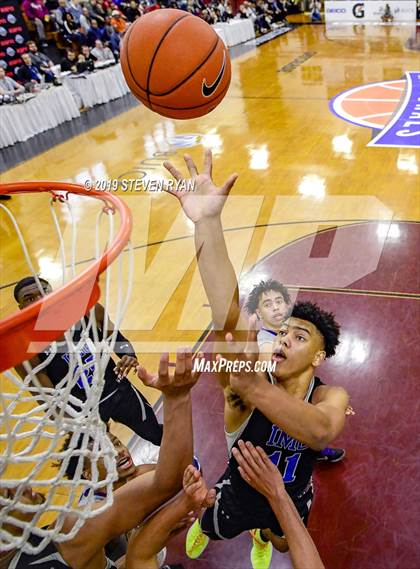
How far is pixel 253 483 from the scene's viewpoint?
201 centimetres

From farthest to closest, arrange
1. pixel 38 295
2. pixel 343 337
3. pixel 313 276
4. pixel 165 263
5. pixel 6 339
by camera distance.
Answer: pixel 165 263, pixel 313 276, pixel 343 337, pixel 38 295, pixel 6 339

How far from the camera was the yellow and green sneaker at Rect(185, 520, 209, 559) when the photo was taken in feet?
9.57

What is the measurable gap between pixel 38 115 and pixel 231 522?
11035mm

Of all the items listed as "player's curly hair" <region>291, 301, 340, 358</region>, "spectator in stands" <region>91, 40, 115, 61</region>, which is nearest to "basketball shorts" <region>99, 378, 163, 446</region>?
"player's curly hair" <region>291, 301, 340, 358</region>

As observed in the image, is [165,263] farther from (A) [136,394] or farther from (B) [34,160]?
(B) [34,160]

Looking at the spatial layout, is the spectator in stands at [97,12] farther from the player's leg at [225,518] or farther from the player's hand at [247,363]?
the player's hand at [247,363]

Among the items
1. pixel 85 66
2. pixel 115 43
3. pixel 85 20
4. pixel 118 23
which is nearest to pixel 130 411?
pixel 85 66

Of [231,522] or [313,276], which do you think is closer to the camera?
[231,522]

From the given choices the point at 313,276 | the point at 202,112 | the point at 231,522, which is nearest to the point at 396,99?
the point at 313,276


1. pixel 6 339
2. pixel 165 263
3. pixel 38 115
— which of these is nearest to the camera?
pixel 6 339

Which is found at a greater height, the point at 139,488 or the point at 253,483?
the point at 139,488

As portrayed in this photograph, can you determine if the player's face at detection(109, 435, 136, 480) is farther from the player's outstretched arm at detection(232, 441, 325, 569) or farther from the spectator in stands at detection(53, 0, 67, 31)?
the spectator in stands at detection(53, 0, 67, 31)

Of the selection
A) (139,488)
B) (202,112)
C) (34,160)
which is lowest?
(34,160)

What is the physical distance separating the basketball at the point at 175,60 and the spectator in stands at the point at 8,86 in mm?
Answer: 9155
